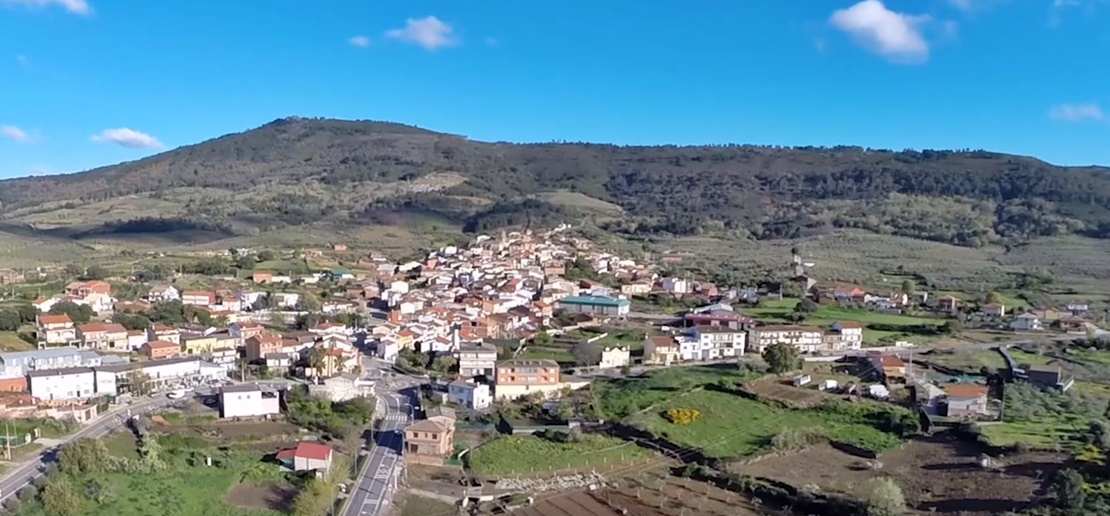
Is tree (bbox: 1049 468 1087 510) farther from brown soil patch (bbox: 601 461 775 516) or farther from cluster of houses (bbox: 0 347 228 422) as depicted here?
cluster of houses (bbox: 0 347 228 422)

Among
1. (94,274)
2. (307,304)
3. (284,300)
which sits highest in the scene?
(94,274)

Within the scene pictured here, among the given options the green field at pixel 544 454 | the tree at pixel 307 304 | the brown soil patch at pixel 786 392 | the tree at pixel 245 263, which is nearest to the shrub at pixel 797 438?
the brown soil patch at pixel 786 392

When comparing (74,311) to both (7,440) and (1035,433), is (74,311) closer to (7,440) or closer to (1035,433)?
(7,440)

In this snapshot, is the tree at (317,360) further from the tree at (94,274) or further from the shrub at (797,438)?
the tree at (94,274)

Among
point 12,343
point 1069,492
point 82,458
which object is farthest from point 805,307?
point 12,343

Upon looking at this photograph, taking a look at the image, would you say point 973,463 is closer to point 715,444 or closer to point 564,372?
point 715,444
